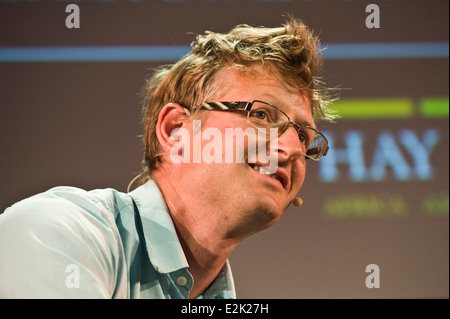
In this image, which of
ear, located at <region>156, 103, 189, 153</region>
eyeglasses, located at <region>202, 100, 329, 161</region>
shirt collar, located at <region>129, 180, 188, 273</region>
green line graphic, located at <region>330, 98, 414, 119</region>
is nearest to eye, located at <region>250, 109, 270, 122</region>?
eyeglasses, located at <region>202, 100, 329, 161</region>

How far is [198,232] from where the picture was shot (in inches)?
60.2

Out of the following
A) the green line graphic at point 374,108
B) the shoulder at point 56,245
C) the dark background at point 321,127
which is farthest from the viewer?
the green line graphic at point 374,108

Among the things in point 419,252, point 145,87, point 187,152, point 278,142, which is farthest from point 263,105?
point 419,252

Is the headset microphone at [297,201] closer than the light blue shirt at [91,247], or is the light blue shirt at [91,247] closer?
the light blue shirt at [91,247]

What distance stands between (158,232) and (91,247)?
0.31 metres

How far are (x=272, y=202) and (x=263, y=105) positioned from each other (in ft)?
0.96

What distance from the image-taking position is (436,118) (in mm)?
2430

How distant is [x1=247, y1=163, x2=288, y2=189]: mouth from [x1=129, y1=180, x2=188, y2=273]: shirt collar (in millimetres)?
289

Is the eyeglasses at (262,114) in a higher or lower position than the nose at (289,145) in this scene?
higher

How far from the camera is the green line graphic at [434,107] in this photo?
7.85ft

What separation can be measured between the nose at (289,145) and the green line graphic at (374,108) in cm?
82

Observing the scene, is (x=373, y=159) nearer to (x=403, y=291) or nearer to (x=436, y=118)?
(x=436, y=118)

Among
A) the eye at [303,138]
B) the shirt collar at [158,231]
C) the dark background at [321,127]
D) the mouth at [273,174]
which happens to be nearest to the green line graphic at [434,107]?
the dark background at [321,127]

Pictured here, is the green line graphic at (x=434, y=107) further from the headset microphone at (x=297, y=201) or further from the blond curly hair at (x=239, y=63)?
the headset microphone at (x=297, y=201)
